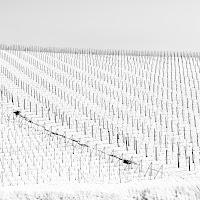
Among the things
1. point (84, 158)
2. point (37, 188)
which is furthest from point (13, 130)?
point (37, 188)

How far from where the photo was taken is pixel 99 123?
33125mm

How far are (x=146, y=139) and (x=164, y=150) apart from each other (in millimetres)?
2459

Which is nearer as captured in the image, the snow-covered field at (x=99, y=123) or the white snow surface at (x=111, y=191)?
the white snow surface at (x=111, y=191)

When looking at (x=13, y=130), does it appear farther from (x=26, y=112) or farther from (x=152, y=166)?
(x=152, y=166)

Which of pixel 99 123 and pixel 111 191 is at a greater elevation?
pixel 99 123

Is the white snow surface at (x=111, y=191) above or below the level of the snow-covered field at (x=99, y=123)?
below

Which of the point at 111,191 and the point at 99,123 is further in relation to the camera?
the point at 99,123

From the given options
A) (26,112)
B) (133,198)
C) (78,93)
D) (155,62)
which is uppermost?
(155,62)

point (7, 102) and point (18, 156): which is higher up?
point (7, 102)

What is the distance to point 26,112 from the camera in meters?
36.4

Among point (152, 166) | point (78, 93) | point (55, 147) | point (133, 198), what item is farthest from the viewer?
point (78, 93)

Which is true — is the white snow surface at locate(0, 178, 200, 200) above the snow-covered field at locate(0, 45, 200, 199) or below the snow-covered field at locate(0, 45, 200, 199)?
below

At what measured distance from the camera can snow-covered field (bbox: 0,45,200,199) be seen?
23.3 meters

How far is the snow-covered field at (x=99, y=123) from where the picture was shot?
2328 centimetres
